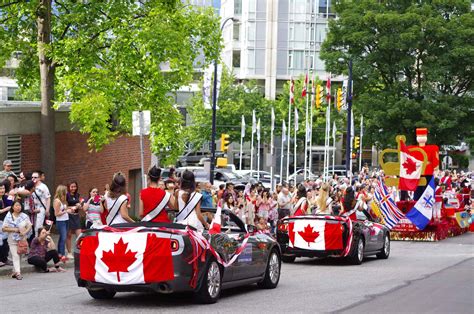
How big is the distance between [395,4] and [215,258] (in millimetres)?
47994

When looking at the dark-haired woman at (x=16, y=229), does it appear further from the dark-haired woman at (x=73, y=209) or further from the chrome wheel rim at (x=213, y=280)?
the chrome wheel rim at (x=213, y=280)

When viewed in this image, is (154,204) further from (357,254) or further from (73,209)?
(357,254)

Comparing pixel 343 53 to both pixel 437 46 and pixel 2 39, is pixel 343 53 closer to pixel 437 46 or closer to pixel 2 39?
pixel 437 46

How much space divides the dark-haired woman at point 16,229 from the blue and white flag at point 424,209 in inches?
681

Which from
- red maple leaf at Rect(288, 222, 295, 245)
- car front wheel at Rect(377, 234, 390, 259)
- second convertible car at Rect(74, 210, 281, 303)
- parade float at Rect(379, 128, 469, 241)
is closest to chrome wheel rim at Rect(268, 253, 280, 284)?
second convertible car at Rect(74, 210, 281, 303)

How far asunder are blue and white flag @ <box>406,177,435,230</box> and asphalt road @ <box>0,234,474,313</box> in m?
10.1

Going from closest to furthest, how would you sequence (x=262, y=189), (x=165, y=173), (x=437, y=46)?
(x=262, y=189) < (x=165, y=173) < (x=437, y=46)

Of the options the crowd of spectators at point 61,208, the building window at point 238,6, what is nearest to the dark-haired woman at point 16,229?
the crowd of spectators at point 61,208

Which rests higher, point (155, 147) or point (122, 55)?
point (122, 55)

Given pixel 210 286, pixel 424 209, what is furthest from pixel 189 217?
pixel 424 209

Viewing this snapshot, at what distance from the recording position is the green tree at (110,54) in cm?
2512

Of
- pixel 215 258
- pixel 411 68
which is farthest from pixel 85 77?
pixel 411 68

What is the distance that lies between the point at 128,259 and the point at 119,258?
0.12m

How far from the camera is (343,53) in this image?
6069cm
